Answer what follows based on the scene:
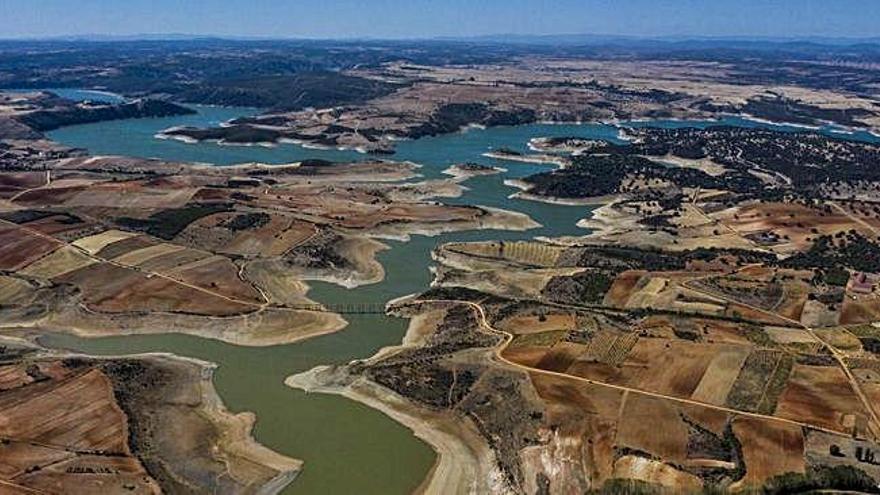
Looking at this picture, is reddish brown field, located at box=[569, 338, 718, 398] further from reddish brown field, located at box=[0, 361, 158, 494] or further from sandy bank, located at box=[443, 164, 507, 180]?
sandy bank, located at box=[443, 164, 507, 180]

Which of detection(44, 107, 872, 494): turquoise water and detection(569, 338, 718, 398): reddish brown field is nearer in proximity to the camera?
detection(44, 107, 872, 494): turquoise water

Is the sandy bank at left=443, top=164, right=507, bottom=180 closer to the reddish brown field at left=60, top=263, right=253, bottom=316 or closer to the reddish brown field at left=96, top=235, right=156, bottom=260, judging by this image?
the reddish brown field at left=96, top=235, right=156, bottom=260

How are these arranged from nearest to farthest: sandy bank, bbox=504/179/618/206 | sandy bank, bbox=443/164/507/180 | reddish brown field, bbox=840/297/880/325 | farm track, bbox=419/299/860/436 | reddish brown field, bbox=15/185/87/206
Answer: farm track, bbox=419/299/860/436 < reddish brown field, bbox=840/297/880/325 < reddish brown field, bbox=15/185/87/206 < sandy bank, bbox=504/179/618/206 < sandy bank, bbox=443/164/507/180

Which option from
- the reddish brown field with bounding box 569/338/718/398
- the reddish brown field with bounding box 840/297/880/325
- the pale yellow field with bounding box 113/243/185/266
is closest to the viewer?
the reddish brown field with bounding box 569/338/718/398

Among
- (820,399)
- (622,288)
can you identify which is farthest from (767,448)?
(622,288)

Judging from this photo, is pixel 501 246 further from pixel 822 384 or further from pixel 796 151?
pixel 796 151

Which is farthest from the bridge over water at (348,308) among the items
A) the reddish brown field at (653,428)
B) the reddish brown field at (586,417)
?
the reddish brown field at (653,428)

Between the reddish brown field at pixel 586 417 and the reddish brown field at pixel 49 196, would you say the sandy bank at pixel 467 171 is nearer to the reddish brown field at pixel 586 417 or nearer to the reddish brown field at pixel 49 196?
the reddish brown field at pixel 49 196

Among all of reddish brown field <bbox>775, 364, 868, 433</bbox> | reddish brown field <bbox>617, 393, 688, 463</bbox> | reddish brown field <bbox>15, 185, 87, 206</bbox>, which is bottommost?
reddish brown field <bbox>617, 393, 688, 463</bbox>

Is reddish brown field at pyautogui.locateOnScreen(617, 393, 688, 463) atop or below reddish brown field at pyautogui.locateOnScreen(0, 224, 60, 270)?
below

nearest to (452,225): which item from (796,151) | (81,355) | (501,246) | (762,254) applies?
(501,246)

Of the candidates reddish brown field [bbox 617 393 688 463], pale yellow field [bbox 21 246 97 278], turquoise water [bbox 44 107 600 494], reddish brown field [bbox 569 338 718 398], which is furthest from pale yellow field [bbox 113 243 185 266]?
reddish brown field [bbox 617 393 688 463]
